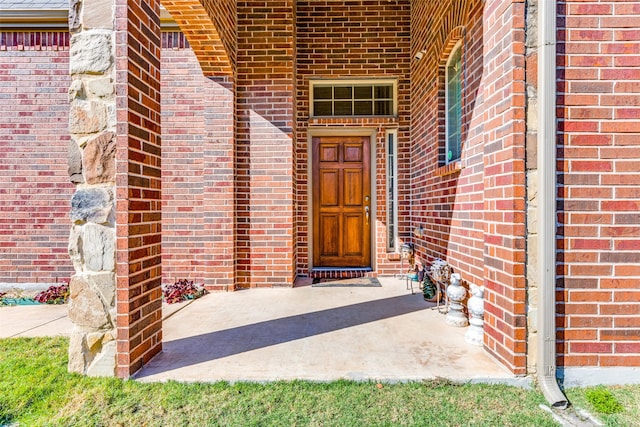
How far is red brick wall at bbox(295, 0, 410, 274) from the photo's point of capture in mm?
4855

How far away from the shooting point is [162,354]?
7.76ft

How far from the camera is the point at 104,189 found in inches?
79.9

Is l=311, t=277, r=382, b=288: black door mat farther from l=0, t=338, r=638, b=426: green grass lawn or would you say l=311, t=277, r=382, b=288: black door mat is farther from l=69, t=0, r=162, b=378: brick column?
l=69, t=0, r=162, b=378: brick column

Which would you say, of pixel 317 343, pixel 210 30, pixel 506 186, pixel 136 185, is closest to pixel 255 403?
pixel 317 343

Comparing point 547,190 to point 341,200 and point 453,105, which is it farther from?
point 341,200

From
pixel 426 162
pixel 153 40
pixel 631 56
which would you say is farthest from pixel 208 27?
pixel 631 56

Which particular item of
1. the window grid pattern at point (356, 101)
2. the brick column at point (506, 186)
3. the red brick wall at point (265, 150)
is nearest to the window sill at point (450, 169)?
the brick column at point (506, 186)

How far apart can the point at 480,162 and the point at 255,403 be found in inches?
95.8

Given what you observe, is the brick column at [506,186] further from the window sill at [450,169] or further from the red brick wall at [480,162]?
the window sill at [450,169]

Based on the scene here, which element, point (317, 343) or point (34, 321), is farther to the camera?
point (34, 321)

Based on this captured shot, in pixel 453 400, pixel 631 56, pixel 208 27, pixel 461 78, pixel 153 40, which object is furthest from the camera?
pixel 208 27

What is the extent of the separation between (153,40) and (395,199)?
3.64 metres

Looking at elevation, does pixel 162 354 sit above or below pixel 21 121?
below

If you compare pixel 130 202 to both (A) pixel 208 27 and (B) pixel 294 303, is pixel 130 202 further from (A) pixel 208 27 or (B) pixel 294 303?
(A) pixel 208 27
